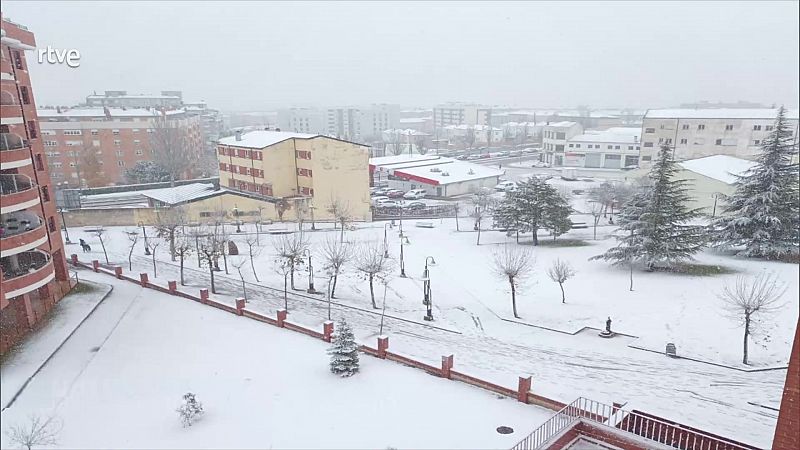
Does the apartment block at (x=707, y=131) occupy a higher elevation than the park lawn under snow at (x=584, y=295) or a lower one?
higher

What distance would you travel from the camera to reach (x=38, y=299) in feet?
28.9

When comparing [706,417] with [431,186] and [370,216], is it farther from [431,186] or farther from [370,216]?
[431,186]

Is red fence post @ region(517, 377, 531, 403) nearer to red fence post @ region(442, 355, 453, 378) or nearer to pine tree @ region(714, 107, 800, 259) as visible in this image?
red fence post @ region(442, 355, 453, 378)

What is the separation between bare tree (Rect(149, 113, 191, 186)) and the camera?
19.9m

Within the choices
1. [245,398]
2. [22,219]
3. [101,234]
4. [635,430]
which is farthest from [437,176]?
[635,430]

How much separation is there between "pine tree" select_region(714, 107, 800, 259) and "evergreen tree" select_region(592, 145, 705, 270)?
1.13 metres

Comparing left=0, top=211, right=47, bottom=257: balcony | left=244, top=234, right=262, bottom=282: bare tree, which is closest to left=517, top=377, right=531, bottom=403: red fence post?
left=0, top=211, right=47, bottom=257: balcony

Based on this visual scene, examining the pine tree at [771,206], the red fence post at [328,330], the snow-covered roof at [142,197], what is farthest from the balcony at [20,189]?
the pine tree at [771,206]

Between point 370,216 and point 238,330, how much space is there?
13982 millimetres

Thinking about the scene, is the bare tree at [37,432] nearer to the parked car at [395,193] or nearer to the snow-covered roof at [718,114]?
the parked car at [395,193]

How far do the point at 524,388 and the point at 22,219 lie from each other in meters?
7.06

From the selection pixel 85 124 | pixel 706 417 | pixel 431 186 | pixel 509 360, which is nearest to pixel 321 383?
pixel 509 360

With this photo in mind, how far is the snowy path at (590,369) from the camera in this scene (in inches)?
284

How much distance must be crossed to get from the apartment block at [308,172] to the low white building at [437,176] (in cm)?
688
